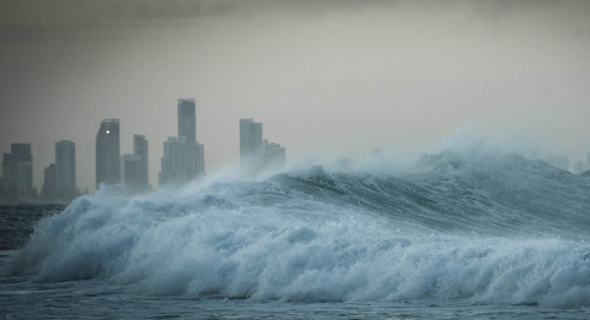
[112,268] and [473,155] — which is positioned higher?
[473,155]

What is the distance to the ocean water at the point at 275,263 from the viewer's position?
17.5m

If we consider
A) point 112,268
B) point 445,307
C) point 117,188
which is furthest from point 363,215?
point 445,307

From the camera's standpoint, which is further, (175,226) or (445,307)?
(175,226)

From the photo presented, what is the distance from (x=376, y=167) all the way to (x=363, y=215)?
367 inches

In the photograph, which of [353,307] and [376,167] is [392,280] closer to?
[353,307]

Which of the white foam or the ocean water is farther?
the white foam

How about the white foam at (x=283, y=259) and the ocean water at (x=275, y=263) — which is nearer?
the ocean water at (x=275, y=263)

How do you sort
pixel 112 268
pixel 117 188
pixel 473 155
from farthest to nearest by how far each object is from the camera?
1. pixel 473 155
2. pixel 117 188
3. pixel 112 268

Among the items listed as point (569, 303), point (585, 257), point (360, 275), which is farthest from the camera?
point (360, 275)

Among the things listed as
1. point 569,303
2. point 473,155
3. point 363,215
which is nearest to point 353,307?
point 569,303

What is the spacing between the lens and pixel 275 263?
2038 centimetres

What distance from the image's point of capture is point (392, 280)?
19.0 metres

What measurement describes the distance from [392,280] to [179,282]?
4.98m

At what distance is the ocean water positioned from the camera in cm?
1748
